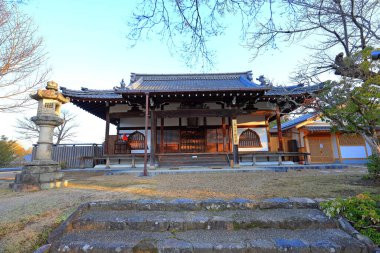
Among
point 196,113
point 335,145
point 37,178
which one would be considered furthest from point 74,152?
point 335,145

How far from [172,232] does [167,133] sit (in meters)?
9.58

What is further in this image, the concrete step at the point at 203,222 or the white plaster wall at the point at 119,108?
the white plaster wall at the point at 119,108

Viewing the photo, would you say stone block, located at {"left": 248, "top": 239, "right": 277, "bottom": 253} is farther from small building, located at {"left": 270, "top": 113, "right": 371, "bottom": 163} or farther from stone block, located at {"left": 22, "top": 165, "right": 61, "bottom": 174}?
small building, located at {"left": 270, "top": 113, "right": 371, "bottom": 163}

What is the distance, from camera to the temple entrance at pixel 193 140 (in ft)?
39.1

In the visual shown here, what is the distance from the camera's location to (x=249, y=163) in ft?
35.2

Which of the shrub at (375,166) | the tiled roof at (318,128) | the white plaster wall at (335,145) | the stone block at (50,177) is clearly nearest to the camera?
the shrub at (375,166)

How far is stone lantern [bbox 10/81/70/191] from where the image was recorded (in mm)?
5137

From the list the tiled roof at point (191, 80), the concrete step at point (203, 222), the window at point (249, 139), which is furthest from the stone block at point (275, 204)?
the tiled roof at point (191, 80)

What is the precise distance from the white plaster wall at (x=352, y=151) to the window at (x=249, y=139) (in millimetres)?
8893

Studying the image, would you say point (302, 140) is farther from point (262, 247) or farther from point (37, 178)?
point (37, 178)

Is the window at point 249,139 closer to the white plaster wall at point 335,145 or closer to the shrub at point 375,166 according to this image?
the shrub at point 375,166

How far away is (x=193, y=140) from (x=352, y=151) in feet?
44.8

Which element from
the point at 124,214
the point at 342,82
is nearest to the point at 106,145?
the point at 124,214

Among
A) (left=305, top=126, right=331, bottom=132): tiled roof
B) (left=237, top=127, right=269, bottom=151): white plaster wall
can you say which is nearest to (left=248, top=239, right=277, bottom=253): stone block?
(left=237, top=127, right=269, bottom=151): white plaster wall
